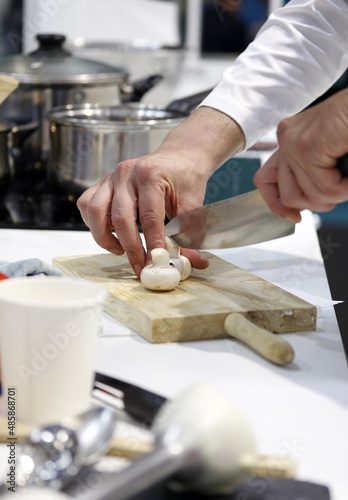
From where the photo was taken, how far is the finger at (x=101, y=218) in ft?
4.02

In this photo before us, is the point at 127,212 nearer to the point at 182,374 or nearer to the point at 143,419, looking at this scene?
the point at 182,374

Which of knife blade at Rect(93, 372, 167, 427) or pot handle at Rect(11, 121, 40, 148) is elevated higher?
knife blade at Rect(93, 372, 167, 427)

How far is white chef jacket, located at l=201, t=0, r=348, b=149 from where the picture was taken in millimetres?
1385

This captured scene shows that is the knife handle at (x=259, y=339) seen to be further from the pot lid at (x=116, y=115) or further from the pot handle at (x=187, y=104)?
the pot handle at (x=187, y=104)

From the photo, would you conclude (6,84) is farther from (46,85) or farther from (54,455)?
(54,455)

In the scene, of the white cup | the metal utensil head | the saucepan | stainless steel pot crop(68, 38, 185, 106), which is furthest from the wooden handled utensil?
stainless steel pot crop(68, 38, 185, 106)

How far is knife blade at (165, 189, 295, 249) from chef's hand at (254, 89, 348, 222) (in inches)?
4.0

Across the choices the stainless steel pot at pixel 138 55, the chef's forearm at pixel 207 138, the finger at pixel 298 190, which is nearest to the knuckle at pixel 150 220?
the chef's forearm at pixel 207 138

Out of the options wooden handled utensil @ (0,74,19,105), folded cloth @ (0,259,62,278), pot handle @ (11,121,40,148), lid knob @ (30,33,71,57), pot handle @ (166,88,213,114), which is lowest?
pot handle @ (11,121,40,148)

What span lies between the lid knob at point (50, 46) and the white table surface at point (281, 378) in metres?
1.08

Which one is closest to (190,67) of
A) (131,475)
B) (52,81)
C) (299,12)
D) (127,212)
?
(52,81)

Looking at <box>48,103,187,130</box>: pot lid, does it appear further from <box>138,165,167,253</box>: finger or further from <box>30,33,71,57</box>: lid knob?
<box>138,165,167,253</box>: finger

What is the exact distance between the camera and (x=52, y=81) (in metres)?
1.88

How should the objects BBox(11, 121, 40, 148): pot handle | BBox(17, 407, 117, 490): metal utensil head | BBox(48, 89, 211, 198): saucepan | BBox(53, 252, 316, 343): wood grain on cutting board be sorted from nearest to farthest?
BBox(17, 407, 117, 490): metal utensil head → BBox(53, 252, 316, 343): wood grain on cutting board → BBox(48, 89, 211, 198): saucepan → BBox(11, 121, 40, 148): pot handle
